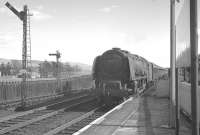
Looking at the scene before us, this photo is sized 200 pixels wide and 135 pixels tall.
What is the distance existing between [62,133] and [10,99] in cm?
1164

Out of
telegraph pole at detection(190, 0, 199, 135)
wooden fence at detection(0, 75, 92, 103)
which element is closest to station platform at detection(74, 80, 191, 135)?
telegraph pole at detection(190, 0, 199, 135)

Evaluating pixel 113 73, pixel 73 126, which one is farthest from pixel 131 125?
pixel 113 73

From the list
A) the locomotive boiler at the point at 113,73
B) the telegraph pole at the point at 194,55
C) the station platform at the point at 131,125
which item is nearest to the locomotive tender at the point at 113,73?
the locomotive boiler at the point at 113,73

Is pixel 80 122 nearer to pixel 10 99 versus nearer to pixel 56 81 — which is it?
pixel 10 99

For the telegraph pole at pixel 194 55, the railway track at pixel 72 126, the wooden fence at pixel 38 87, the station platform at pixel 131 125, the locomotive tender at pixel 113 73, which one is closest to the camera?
the telegraph pole at pixel 194 55

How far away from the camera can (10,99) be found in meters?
21.2

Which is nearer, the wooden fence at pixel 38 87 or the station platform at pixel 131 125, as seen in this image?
the station platform at pixel 131 125

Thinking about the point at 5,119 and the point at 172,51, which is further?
the point at 5,119

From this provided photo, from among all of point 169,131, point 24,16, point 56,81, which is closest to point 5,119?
point 169,131

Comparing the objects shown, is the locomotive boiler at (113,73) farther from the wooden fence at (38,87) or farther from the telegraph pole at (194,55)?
the telegraph pole at (194,55)

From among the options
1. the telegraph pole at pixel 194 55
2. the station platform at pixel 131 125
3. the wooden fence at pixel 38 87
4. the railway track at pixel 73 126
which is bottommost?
the railway track at pixel 73 126

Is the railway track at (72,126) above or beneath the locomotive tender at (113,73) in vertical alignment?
beneath

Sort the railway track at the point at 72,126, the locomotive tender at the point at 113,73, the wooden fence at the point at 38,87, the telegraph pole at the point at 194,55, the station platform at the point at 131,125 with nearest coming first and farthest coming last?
the telegraph pole at the point at 194,55 < the station platform at the point at 131,125 < the railway track at the point at 72,126 < the locomotive tender at the point at 113,73 < the wooden fence at the point at 38,87

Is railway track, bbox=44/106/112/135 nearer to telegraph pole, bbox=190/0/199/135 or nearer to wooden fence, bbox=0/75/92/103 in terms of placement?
telegraph pole, bbox=190/0/199/135
